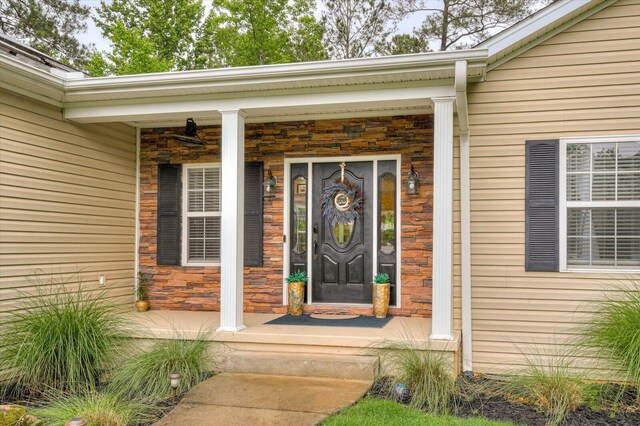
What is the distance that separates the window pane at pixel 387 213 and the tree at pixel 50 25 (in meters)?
13.2

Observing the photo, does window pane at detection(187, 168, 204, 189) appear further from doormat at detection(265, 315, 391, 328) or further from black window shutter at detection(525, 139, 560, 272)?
black window shutter at detection(525, 139, 560, 272)

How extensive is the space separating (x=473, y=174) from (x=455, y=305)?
4.15 feet

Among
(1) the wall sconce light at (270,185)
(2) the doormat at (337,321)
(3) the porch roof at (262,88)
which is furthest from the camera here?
(1) the wall sconce light at (270,185)

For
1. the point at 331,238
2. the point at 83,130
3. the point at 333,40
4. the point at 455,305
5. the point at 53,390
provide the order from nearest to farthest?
the point at 53,390 < the point at 455,305 < the point at 83,130 < the point at 331,238 < the point at 333,40

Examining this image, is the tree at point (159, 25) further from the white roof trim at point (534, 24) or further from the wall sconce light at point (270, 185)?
the white roof trim at point (534, 24)

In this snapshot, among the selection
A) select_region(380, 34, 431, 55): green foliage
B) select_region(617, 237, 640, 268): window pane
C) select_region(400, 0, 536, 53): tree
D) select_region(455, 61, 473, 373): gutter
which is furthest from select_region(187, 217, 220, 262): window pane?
select_region(400, 0, 536, 53): tree

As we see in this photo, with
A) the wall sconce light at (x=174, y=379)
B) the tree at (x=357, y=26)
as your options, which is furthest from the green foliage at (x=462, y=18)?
the wall sconce light at (x=174, y=379)

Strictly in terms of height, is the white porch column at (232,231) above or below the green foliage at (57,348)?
above

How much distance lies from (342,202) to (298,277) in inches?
40.6

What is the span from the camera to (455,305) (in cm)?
486

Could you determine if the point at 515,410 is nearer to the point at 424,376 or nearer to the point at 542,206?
the point at 424,376

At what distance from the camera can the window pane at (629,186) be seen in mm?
4520

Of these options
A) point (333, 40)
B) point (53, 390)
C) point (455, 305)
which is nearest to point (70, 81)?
point (53, 390)

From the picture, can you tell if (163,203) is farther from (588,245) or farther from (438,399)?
(588,245)
